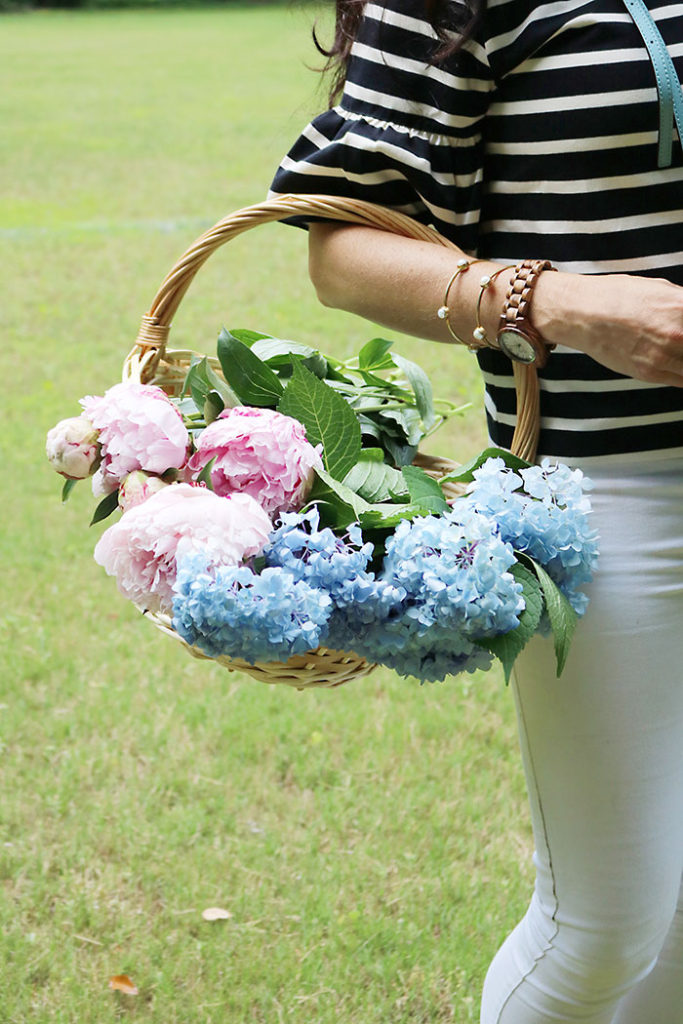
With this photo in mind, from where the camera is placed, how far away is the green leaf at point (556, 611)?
101cm

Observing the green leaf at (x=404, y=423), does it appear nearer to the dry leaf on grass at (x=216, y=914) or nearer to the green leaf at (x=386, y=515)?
the green leaf at (x=386, y=515)

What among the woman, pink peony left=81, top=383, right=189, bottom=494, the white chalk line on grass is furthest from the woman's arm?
the white chalk line on grass

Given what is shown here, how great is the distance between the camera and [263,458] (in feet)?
3.59

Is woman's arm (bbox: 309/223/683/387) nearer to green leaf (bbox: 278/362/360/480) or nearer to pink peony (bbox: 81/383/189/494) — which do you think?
green leaf (bbox: 278/362/360/480)

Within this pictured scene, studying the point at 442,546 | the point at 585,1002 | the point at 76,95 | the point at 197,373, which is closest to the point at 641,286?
the point at 442,546

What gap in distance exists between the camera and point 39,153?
9406 millimetres

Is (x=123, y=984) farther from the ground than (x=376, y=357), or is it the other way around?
(x=376, y=357)

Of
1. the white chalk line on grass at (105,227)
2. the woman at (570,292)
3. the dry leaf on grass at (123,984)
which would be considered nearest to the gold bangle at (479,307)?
the woman at (570,292)

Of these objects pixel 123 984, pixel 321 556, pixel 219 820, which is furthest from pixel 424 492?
pixel 219 820

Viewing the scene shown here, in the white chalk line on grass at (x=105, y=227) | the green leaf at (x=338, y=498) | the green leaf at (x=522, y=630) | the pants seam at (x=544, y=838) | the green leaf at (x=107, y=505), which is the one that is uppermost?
the green leaf at (x=338, y=498)

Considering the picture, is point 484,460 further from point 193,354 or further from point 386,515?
point 193,354

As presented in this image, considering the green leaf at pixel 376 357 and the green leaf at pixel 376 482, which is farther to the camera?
the green leaf at pixel 376 357

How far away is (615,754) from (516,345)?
412 millimetres

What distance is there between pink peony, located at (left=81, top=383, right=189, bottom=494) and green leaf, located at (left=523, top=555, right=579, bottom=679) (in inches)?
13.9
